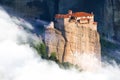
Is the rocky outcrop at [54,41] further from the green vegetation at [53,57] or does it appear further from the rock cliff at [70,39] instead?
the green vegetation at [53,57]

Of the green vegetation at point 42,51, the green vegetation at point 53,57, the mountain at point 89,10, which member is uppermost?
the mountain at point 89,10

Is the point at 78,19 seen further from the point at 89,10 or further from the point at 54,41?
the point at 89,10

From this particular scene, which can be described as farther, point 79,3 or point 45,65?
point 79,3

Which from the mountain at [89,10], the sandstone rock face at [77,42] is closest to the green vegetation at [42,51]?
the sandstone rock face at [77,42]

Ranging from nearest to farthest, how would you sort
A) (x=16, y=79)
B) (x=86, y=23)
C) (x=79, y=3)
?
(x=16, y=79) < (x=86, y=23) < (x=79, y=3)

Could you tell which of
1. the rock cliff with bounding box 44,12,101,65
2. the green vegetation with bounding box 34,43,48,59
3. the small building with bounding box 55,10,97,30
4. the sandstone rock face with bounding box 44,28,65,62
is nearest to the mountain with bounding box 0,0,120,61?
the small building with bounding box 55,10,97,30

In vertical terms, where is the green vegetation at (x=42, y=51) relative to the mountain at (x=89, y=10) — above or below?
below

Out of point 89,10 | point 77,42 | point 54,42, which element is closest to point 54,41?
point 54,42

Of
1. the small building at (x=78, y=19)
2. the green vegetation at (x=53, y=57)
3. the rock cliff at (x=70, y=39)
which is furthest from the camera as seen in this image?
the small building at (x=78, y=19)

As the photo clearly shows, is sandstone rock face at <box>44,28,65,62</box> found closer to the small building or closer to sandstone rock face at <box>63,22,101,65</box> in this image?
sandstone rock face at <box>63,22,101,65</box>

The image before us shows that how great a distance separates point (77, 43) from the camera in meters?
82.1

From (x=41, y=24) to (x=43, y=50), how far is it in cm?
601

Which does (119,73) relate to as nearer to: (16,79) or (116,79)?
(116,79)

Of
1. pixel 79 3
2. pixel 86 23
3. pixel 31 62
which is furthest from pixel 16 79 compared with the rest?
pixel 79 3
